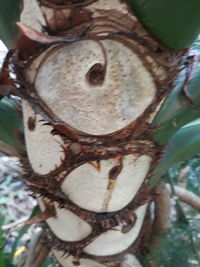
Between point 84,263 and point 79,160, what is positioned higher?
point 79,160

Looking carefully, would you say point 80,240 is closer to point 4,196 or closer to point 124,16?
point 124,16

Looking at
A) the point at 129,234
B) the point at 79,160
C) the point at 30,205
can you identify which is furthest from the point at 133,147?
the point at 30,205

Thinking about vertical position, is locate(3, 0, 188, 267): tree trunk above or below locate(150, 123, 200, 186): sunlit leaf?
above

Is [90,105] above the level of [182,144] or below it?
above

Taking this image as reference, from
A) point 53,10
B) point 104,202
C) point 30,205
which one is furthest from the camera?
point 30,205

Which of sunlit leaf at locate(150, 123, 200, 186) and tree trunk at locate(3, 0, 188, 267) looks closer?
tree trunk at locate(3, 0, 188, 267)

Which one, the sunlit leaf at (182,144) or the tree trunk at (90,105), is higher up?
the tree trunk at (90,105)

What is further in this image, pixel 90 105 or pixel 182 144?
pixel 182 144

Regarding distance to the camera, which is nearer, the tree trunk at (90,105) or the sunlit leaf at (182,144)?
the tree trunk at (90,105)
